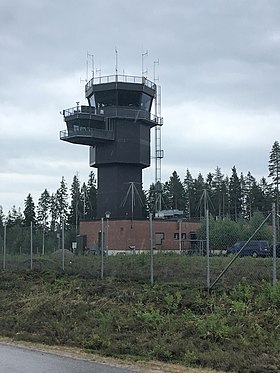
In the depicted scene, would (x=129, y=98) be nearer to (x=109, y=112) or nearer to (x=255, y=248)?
(x=109, y=112)

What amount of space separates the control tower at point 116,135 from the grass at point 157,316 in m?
47.6

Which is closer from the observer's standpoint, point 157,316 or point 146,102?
point 157,316

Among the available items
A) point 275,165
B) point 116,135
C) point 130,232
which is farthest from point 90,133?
point 275,165

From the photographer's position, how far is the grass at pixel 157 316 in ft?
33.1

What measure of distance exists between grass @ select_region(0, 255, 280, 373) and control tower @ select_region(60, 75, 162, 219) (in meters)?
47.6

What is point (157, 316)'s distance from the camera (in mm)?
12320

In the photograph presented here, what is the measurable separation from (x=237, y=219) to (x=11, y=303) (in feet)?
47.2

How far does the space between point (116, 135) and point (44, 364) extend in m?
58.4

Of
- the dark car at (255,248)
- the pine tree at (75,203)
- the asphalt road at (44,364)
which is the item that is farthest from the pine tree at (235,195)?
the asphalt road at (44,364)

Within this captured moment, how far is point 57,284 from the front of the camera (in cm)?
1808

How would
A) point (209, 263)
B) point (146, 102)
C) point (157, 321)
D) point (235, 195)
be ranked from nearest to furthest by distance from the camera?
point (157, 321)
point (209, 263)
point (146, 102)
point (235, 195)

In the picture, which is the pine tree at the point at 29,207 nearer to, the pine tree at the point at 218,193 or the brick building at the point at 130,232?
the pine tree at the point at 218,193

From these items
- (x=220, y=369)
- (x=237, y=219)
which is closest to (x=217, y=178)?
(x=237, y=219)

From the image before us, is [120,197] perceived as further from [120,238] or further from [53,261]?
[53,261]
